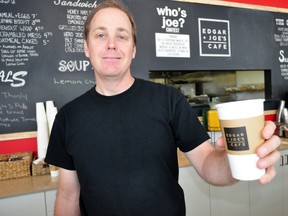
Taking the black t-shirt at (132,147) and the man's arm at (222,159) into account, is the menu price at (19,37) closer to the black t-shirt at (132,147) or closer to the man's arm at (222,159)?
the black t-shirt at (132,147)

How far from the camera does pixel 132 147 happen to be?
3.36 ft

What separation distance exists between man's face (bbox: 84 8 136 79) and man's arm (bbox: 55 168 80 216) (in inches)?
17.8

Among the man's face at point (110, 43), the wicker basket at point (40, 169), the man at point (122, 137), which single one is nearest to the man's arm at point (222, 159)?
the man at point (122, 137)

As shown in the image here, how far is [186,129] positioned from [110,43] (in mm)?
444

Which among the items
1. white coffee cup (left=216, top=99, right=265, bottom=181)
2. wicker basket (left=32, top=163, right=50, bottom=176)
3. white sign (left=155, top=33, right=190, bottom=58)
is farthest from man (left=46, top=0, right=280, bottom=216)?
white sign (left=155, top=33, right=190, bottom=58)

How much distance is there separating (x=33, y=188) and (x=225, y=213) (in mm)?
1428

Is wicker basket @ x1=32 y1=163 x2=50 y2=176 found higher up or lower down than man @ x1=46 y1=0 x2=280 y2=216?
lower down

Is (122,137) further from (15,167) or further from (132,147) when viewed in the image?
(15,167)

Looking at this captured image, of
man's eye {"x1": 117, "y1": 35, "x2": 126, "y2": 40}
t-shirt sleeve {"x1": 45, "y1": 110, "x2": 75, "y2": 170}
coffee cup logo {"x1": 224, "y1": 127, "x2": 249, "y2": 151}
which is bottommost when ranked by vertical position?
t-shirt sleeve {"x1": 45, "y1": 110, "x2": 75, "y2": 170}

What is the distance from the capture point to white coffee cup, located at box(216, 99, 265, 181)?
648mm

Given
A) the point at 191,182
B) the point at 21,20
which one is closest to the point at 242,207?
the point at 191,182

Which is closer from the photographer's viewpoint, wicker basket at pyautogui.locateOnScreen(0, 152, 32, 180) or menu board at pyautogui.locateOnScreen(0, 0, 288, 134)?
wicker basket at pyautogui.locateOnScreen(0, 152, 32, 180)

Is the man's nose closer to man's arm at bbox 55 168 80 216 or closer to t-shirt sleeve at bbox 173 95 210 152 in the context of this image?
t-shirt sleeve at bbox 173 95 210 152

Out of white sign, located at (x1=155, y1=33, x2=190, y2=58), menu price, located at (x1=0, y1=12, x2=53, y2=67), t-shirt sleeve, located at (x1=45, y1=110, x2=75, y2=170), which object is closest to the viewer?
t-shirt sleeve, located at (x1=45, y1=110, x2=75, y2=170)
